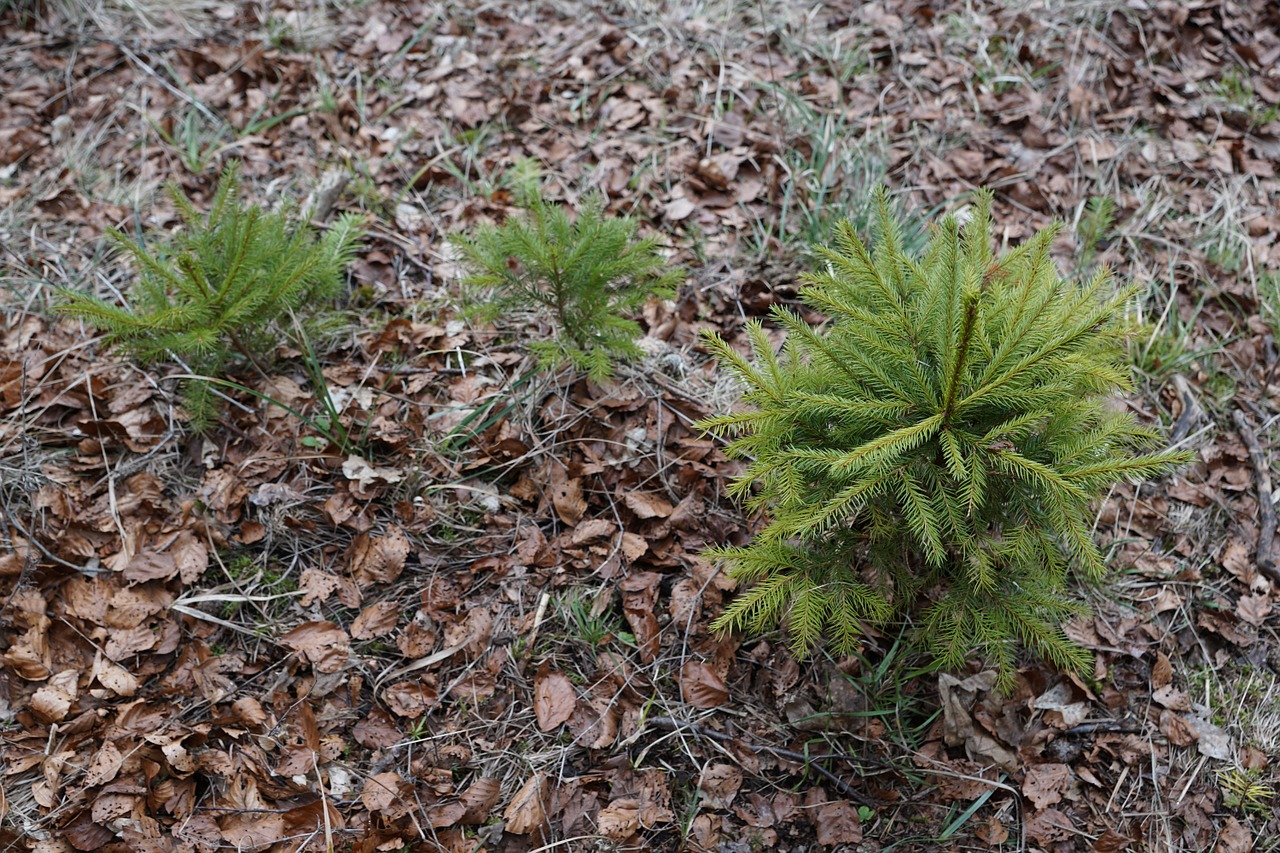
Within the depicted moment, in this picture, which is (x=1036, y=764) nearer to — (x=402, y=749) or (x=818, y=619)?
(x=818, y=619)

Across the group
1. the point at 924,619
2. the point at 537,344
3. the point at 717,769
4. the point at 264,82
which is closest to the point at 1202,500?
the point at 924,619

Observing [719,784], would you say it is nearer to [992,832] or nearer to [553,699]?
[553,699]

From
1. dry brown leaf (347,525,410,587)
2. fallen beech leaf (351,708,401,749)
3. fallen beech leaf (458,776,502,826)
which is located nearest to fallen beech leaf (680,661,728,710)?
fallen beech leaf (458,776,502,826)

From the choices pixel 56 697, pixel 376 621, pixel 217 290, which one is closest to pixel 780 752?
pixel 376 621

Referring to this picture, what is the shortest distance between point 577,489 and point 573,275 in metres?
0.74

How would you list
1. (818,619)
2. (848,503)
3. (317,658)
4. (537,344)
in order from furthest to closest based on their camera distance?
1. (537,344)
2. (317,658)
3. (818,619)
4. (848,503)

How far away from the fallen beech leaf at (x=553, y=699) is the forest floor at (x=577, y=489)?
1cm

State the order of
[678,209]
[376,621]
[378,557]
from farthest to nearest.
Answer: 1. [678,209]
2. [378,557]
3. [376,621]

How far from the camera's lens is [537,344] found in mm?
2832

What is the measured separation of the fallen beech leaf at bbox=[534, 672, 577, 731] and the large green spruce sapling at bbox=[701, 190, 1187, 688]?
2.17ft

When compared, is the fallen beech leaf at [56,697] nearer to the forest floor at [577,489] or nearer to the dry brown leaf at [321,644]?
the forest floor at [577,489]

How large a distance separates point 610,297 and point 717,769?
156 centimetres

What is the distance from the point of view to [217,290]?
270 cm

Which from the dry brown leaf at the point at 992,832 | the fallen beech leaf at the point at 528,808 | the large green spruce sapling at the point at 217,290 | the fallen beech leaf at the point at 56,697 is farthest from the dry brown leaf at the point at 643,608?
the fallen beech leaf at the point at 56,697
